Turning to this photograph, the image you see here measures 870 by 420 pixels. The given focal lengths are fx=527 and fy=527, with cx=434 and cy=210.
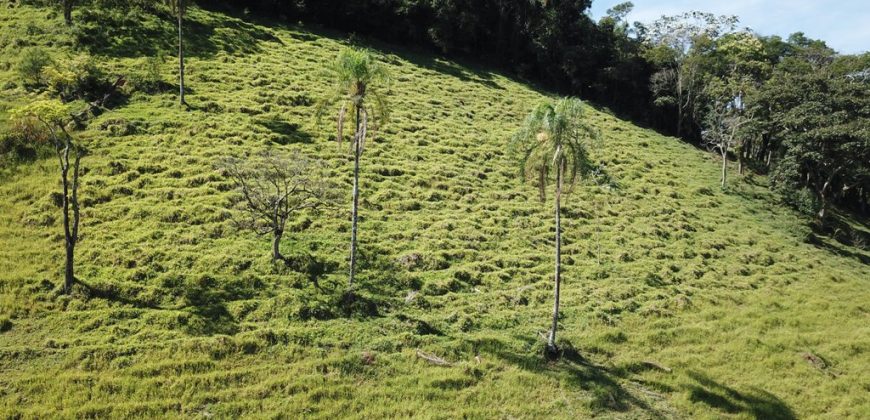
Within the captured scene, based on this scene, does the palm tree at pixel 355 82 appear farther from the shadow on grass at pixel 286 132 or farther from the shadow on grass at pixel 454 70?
the shadow on grass at pixel 454 70

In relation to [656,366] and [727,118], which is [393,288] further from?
[727,118]

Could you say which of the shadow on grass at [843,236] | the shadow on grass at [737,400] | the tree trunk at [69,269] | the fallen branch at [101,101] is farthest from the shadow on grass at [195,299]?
the shadow on grass at [843,236]

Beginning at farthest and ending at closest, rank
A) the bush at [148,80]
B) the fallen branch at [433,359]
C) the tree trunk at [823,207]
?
the tree trunk at [823,207], the bush at [148,80], the fallen branch at [433,359]

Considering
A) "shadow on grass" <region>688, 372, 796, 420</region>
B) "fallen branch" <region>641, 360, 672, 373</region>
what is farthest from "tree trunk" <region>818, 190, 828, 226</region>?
"fallen branch" <region>641, 360, 672, 373</region>

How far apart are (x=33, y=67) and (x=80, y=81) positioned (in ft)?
10.2

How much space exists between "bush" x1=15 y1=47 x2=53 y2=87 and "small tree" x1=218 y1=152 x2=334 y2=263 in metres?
16.8

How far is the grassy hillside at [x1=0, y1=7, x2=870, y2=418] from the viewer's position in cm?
1991

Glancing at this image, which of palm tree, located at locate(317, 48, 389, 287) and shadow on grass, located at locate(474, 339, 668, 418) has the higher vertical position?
palm tree, located at locate(317, 48, 389, 287)

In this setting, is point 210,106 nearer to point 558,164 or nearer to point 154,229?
point 154,229

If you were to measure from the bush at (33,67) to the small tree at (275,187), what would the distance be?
1676 centimetres

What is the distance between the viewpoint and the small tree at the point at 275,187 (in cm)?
2702

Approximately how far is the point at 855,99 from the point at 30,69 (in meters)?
64.4

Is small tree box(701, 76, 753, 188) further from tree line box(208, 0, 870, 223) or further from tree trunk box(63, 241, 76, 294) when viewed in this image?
tree trunk box(63, 241, 76, 294)

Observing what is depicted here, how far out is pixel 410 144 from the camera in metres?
41.2
